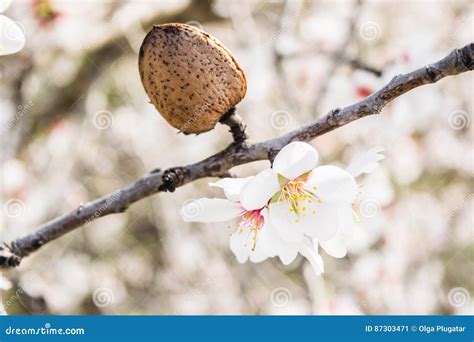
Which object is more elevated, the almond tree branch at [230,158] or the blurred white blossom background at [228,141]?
the blurred white blossom background at [228,141]

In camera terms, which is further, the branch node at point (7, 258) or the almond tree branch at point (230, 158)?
the branch node at point (7, 258)

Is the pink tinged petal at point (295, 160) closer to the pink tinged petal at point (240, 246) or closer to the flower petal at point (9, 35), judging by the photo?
the pink tinged petal at point (240, 246)

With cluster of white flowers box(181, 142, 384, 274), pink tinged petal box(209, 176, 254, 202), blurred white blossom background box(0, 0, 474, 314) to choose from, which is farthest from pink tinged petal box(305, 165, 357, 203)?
blurred white blossom background box(0, 0, 474, 314)

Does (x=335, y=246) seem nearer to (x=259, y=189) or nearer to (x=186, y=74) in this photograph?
(x=259, y=189)

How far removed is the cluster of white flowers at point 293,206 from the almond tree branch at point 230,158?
0.11 ft

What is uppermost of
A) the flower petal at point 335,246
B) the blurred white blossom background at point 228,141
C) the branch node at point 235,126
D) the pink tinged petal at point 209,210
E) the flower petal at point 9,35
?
the blurred white blossom background at point 228,141

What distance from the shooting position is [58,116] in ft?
7.02

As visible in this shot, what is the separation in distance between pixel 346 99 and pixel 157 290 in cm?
127

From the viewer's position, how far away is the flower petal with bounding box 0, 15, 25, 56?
888 millimetres

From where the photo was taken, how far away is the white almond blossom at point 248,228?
0.83 meters

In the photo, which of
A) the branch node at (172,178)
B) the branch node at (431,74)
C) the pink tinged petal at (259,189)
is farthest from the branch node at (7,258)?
the branch node at (431,74)

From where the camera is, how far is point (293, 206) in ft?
2.76

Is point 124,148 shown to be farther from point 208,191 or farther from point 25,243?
point 25,243

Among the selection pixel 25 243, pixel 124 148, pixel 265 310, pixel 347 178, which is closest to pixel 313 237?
pixel 347 178
